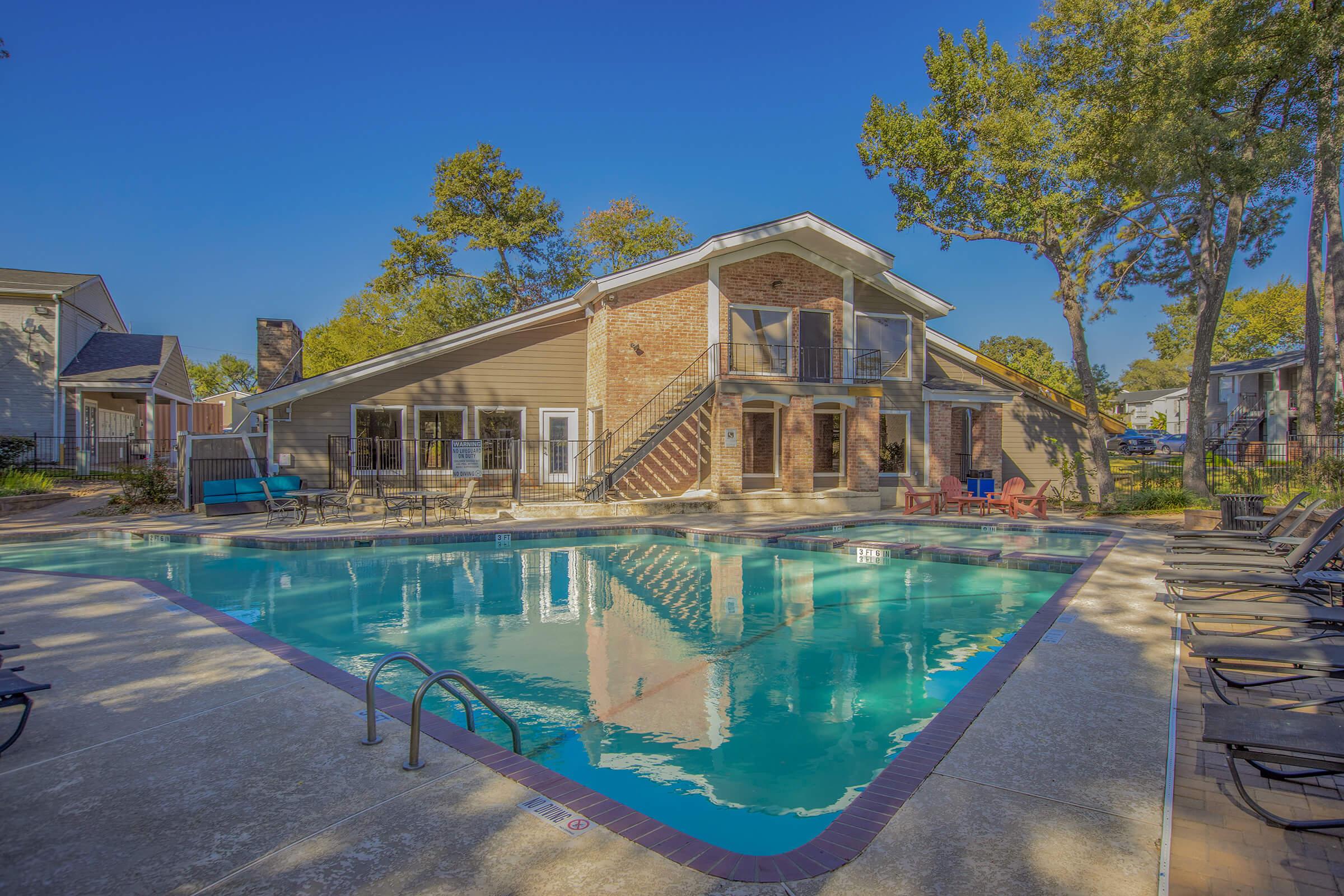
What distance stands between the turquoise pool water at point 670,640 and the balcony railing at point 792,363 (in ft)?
22.3

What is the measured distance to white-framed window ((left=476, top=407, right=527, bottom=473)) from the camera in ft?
57.2

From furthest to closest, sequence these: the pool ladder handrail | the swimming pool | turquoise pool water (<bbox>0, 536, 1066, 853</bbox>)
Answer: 1. the swimming pool
2. turquoise pool water (<bbox>0, 536, 1066, 853</bbox>)
3. the pool ladder handrail

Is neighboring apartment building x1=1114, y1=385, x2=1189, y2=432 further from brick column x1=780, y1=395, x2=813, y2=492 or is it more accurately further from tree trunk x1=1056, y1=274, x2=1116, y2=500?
brick column x1=780, y1=395, x2=813, y2=492

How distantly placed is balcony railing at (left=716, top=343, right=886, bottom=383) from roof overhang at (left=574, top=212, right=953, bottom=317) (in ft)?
6.97

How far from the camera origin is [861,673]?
5.94 m

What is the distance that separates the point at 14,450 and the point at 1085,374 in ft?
93.7

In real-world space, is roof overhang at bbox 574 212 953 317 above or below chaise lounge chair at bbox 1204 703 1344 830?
above

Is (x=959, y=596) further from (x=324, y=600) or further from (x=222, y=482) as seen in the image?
(x=222, y=482)

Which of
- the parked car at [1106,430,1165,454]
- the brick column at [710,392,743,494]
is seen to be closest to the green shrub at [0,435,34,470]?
the brick column at [710,392,743,494]

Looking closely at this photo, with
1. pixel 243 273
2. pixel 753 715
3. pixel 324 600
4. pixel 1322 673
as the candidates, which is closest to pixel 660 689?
pixel 753 715

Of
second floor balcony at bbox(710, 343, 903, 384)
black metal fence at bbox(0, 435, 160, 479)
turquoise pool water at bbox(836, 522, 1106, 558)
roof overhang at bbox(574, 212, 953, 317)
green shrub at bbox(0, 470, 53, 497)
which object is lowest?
turquoise pool water at bbox(836, 522, 1106, 558)

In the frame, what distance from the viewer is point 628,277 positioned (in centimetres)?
1638

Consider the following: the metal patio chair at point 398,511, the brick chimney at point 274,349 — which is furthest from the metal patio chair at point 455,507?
the brick chimney at point 274,349

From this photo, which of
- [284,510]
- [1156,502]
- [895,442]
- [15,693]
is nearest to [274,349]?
[284,510]
